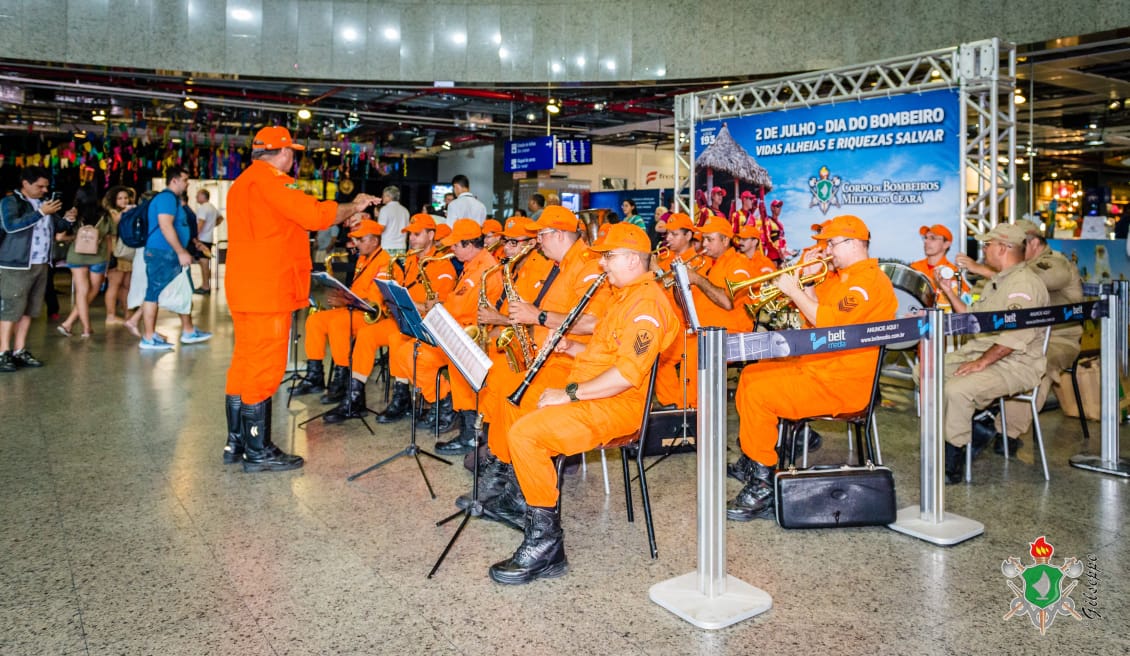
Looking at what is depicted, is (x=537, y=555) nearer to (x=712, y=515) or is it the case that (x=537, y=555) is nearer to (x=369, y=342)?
(x=712, y=515)

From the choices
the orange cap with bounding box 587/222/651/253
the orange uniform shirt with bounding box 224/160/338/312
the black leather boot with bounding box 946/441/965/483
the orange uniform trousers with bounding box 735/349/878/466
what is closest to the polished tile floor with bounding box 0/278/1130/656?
the black leather boot with bounding box 946/441/965/483

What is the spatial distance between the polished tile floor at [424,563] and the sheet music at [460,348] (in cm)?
86

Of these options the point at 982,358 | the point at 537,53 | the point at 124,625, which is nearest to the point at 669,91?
the point at 537,53

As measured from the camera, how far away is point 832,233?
4434 mm

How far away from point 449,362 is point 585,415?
2.20 metres

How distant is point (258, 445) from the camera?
5.11 m

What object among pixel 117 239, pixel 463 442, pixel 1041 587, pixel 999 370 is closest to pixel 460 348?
pixel 463 442

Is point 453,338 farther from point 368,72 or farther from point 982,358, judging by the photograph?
point 368,72

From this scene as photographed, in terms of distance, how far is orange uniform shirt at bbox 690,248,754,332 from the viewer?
6.12 meters

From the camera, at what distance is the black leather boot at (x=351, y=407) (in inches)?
253

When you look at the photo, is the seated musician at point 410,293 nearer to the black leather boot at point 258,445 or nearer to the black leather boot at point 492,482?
the black leather boot at point 258,445

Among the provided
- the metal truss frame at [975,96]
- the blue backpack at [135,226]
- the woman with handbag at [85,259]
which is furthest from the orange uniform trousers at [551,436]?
the woman with handbag at [85,259]

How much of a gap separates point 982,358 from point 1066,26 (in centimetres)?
477

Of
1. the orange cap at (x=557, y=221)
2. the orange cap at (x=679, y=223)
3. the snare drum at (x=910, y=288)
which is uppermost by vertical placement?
the orange cap at (x=679, y=223)
